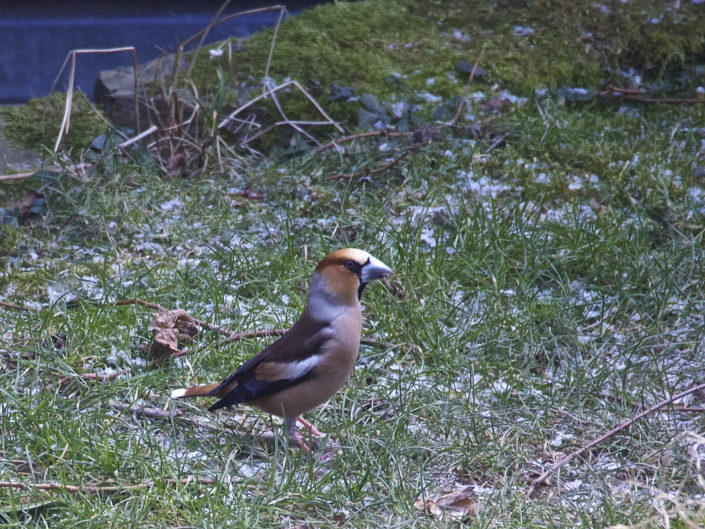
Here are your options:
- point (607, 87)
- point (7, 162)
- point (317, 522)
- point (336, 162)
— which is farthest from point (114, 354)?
point (607, 87)

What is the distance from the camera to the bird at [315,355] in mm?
2783

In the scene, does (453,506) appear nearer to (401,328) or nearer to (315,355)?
(315,355)

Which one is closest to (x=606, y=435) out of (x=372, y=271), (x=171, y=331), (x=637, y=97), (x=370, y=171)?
(x=372, y=271)

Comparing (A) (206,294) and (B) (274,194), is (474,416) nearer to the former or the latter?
(A) (206,294)

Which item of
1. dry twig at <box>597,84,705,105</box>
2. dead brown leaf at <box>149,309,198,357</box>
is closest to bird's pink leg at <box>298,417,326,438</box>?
dead brown leaf at <box>149,309,198,357</box>

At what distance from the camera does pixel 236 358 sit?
11.3ft

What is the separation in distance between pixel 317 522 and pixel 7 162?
4108 millimetres

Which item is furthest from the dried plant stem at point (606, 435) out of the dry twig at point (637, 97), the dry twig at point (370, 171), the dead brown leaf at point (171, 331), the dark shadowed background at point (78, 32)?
the dark shadowed background at point (78, 32)

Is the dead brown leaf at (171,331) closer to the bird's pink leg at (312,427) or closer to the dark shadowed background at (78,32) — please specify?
the bird's pink leg at (312,427)

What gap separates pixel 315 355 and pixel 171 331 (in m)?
0.95

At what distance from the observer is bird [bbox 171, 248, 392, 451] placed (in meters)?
2.78

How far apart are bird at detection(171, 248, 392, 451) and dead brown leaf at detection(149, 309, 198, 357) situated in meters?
0.50

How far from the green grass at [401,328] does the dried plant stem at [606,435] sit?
43 mm

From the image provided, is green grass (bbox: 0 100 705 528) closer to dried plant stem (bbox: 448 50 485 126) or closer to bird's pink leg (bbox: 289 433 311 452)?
bird's pink leg (bbox: 289 433 311 452)
